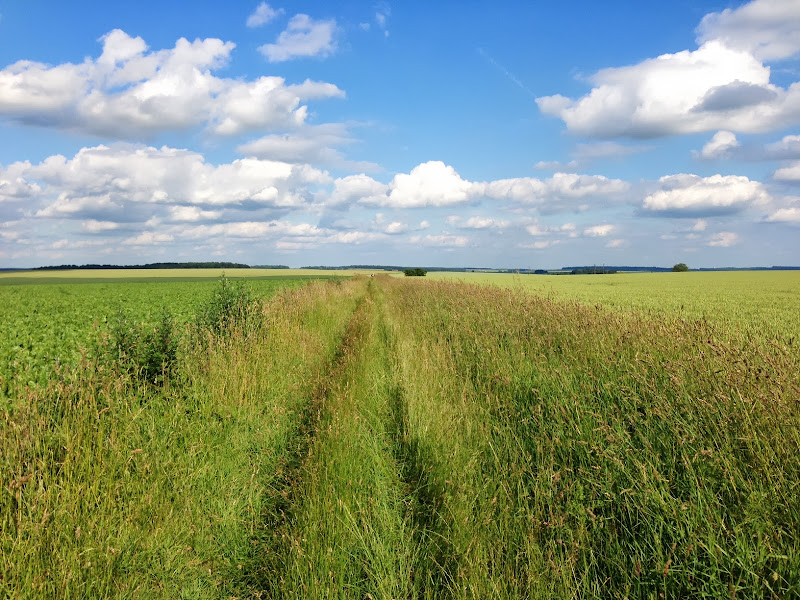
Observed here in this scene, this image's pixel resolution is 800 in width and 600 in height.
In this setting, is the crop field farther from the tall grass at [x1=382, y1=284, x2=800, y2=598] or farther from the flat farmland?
the flat farmland

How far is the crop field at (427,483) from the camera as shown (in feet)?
9.38

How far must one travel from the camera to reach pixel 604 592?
2936mm

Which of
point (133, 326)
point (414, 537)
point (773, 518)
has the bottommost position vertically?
point (414, 537)

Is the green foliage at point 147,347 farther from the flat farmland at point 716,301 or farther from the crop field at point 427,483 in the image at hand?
the flat farmland at point 716,301

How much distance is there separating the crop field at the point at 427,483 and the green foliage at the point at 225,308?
384 centimetres

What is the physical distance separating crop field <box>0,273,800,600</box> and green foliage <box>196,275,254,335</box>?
151 inches

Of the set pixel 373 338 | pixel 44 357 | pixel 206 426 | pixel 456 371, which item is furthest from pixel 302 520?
pixel 373 338

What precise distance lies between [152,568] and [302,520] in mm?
1128

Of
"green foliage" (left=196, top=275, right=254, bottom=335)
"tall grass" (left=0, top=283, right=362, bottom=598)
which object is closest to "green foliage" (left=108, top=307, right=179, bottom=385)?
"tall grass" (left=0, top=283, right=362, bottom=598)

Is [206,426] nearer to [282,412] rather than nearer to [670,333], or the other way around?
[282,412]

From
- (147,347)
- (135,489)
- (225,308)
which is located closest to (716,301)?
(225,308)

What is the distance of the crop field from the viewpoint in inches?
113

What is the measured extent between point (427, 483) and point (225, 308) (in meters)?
8.70

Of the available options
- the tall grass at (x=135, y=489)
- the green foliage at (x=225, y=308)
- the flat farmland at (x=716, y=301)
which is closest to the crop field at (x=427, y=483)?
the tall grass at (x=135, y=489)
